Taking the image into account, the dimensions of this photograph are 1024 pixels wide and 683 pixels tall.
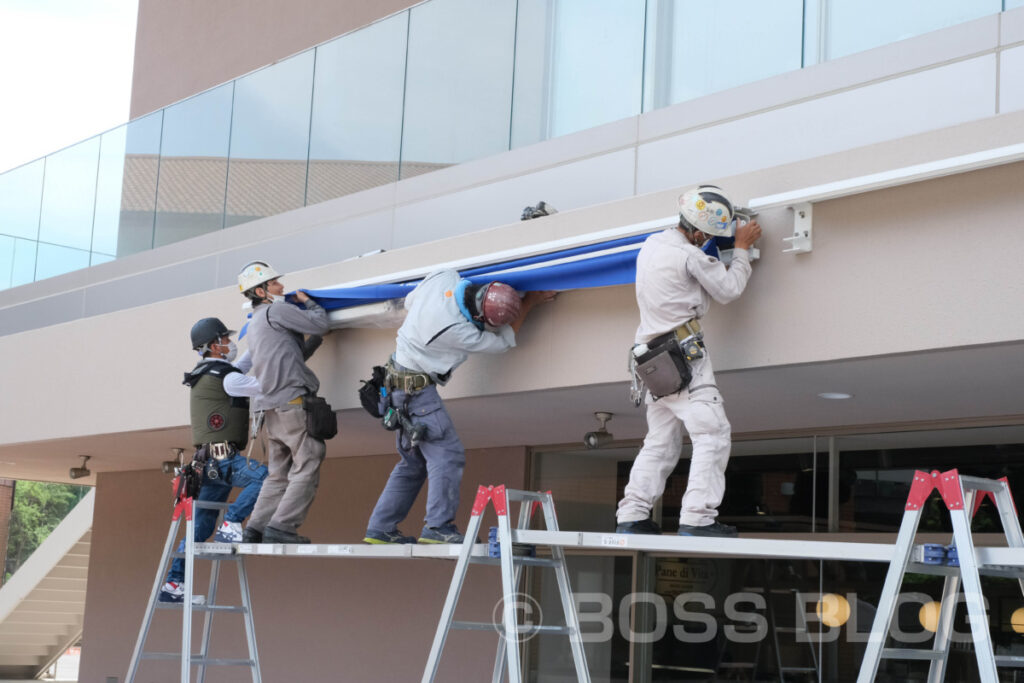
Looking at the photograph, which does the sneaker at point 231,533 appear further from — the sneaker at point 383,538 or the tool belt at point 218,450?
the sneaker at point 383,538

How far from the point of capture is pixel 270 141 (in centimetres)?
1015

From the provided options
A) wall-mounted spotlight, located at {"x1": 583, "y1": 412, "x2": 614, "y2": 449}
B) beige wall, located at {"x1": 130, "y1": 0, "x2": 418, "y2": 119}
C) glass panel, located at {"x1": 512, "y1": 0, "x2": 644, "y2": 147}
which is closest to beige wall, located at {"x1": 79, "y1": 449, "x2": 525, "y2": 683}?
wall-mounted spotlight, located at {"x1": 583, "y1": 412, "x2": 614, "y2": 449}

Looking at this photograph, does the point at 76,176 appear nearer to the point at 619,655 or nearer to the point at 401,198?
the point at 401,198

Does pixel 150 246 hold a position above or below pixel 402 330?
above

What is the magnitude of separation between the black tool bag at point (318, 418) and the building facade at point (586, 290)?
479 mm

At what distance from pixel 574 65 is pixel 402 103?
1.87 meters

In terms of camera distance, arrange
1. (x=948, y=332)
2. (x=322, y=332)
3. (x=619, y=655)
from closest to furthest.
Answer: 1. (x=948, y=332)
2. (x=322, y=332)
3. (x=619, y=655)

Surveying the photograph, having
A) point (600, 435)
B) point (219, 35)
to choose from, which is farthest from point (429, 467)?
point (219, 35)

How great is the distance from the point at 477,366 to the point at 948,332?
295 centimetres

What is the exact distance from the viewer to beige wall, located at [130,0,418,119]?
16.1m

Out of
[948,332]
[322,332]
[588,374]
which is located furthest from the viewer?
[322,332]

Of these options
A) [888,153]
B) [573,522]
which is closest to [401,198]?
[573,522]

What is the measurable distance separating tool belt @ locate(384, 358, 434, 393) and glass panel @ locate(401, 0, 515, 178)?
2309 mm

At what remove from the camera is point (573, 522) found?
909 cm
